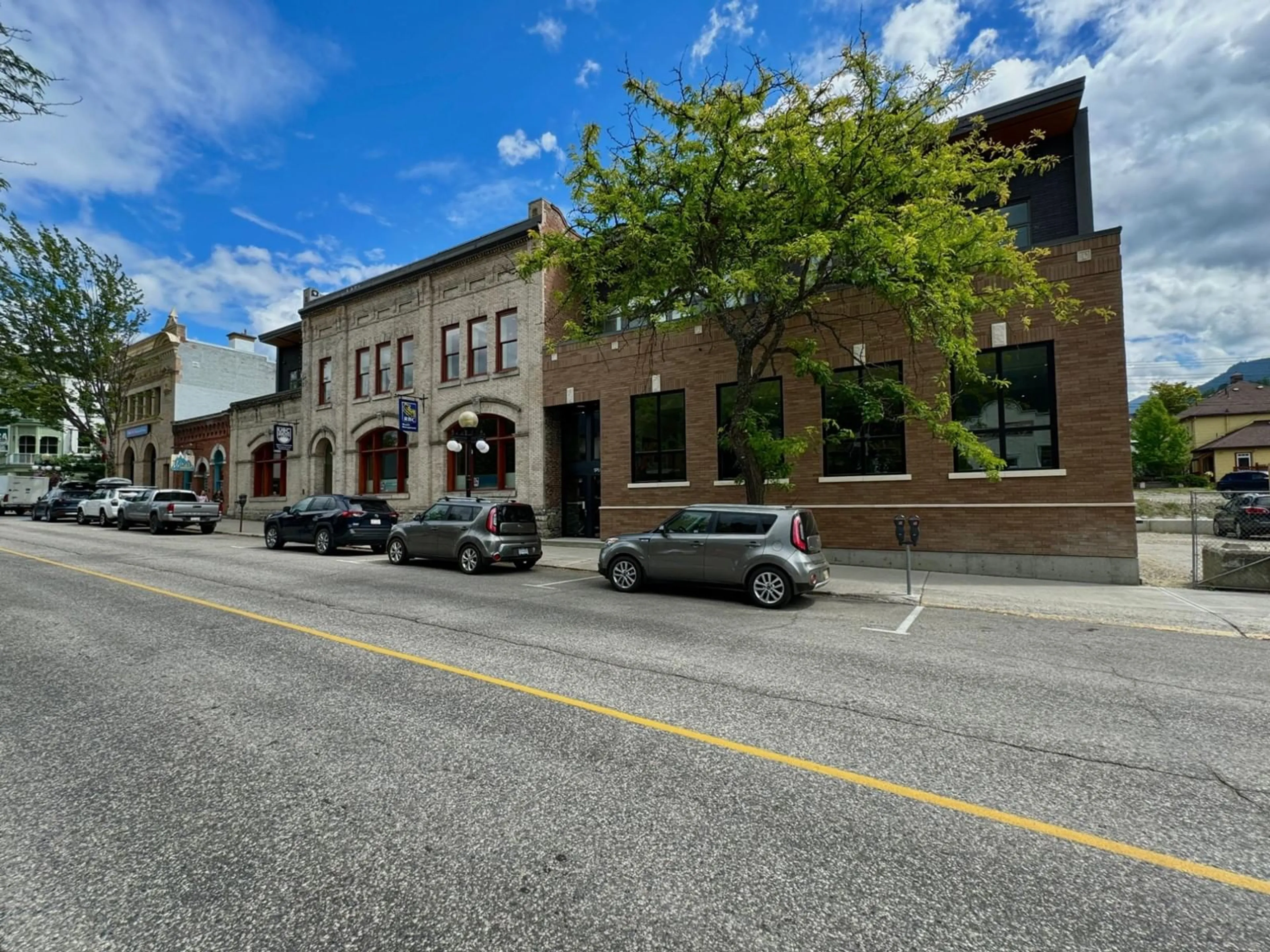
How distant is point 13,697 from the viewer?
201 inches

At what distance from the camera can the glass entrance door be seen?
2077 cm

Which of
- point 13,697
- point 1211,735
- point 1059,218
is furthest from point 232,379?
point 1211,735

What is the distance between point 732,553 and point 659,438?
8.49 metres

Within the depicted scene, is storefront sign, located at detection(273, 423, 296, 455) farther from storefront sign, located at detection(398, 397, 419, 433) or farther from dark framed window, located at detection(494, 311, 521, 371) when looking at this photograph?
dark framed window, located at detection(494, 311, 521, 371)

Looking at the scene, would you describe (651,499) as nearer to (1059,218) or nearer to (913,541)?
(913,541)

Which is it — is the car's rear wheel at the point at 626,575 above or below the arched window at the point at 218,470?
below

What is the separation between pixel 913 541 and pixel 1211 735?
21.2 ft

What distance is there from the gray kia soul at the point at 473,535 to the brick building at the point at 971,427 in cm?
514

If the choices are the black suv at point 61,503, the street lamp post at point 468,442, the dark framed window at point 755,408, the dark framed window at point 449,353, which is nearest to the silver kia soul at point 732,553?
the dark framed window at point 755,408

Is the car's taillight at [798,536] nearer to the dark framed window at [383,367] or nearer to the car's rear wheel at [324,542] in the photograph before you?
the car's rear wheel at [324,542]

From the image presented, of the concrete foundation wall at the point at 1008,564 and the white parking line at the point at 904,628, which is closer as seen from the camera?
the white parking line at the point at 904,628

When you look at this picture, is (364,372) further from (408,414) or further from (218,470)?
(218,470)

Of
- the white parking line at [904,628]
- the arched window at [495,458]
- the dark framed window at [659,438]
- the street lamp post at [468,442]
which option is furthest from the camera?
the arched window at [495,458]

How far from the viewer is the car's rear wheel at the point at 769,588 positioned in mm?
A: 9859
